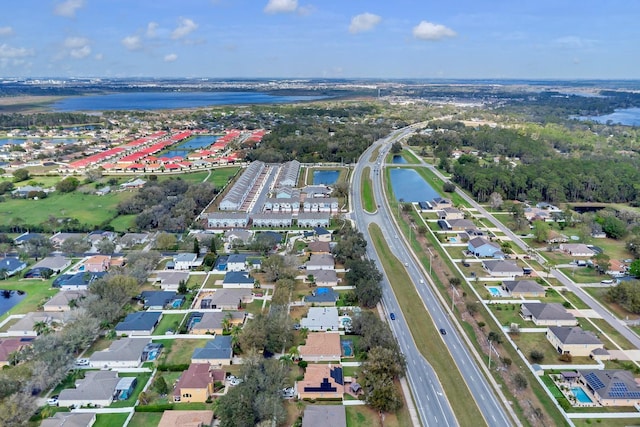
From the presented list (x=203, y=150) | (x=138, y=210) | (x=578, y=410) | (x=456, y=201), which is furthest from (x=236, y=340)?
(x=203, y=150)

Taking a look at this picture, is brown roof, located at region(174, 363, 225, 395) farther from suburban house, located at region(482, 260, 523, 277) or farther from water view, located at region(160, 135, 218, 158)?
water view, located at region(160, 135, 218, 158)

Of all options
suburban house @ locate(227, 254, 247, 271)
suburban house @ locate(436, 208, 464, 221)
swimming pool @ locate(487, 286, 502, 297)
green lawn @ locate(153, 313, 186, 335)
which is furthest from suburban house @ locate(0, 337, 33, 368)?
suburban house @ locate(436, 208, 464, 221)

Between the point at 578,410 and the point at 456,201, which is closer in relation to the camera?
the point at 578,410

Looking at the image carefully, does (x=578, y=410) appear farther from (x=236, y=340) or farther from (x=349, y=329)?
(x=236, y=340)

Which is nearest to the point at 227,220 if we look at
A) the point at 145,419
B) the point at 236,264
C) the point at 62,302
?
the point at 236,264

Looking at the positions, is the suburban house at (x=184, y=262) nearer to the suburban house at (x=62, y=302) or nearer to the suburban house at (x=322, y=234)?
the suburban house at (x=62, y=302)

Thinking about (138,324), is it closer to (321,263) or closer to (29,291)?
(29,291)

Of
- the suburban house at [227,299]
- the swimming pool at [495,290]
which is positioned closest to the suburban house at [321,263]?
the suburban house at [227,299]
